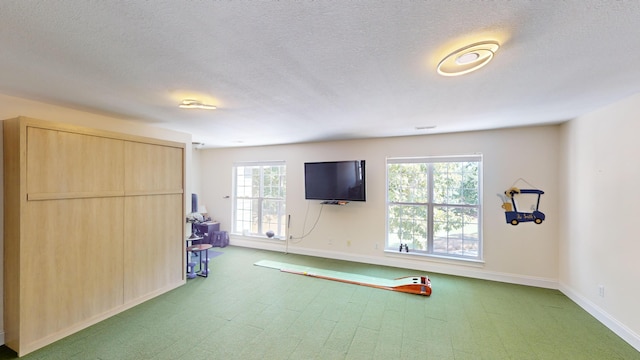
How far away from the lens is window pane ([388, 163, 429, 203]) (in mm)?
4629

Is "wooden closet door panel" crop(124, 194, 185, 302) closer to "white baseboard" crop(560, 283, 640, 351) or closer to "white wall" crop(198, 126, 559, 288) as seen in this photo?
"white wall" crop(198, 126, 559, 288)

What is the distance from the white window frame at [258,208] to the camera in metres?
5.83

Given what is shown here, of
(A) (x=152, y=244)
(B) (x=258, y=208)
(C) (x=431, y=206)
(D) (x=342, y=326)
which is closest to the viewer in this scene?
(D) (x=342, y=326)

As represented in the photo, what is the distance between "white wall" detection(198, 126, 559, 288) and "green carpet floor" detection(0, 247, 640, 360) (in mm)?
426

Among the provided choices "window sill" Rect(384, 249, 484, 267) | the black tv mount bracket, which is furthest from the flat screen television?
"window sill" Rect(384, 249, 484, 267)

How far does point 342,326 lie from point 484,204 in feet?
9.99

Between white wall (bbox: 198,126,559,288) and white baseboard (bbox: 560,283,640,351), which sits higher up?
white wall (bbox: 198,126,559,288)

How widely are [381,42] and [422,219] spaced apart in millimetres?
3801

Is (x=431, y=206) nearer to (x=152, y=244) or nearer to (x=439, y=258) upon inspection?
(x=439, y=258)

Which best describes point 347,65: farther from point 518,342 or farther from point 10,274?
point 10,274

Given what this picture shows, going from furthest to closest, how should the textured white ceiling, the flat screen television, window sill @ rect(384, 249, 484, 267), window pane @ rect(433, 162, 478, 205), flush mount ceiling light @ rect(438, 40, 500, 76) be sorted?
the flat screen television, window pane @ rect(433, 162, 478, 205), window sill @ rect(384, 249, 484, 267), flush mount ceiling light @ rect(438, 40, 500, 76), the textured white ceiling

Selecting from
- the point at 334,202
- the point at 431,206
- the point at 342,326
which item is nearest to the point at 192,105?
the point at 342,326

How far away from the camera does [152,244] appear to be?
3480 millimetres

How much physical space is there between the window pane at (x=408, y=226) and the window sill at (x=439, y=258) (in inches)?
5.1
